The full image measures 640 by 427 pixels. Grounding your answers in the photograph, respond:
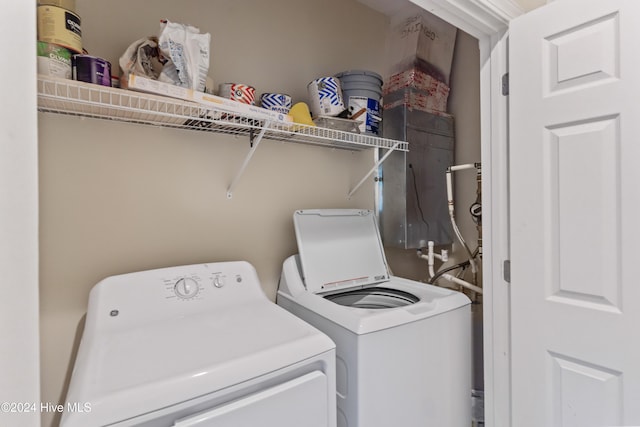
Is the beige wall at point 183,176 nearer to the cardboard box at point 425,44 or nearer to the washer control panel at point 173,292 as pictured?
the washer control panel at point 173,292

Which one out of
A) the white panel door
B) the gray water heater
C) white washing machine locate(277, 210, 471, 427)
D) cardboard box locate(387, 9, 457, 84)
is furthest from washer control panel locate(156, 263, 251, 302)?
cardboard box locate(387, 9, 457, 84)

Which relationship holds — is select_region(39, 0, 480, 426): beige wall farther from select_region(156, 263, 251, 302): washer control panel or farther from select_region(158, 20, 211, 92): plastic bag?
select_region(158, 20, 211, 92): plastic bag

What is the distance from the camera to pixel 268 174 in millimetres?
1794

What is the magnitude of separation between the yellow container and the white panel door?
1.66 m

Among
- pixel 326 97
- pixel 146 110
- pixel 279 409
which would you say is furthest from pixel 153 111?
pixel 279 409

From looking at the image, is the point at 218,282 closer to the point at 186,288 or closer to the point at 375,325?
the point at 186,288

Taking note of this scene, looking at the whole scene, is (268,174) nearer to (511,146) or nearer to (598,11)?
(511,146)

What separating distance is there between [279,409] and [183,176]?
1098 millimetres

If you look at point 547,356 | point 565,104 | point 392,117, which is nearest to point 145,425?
point 547,356

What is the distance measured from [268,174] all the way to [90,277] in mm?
941

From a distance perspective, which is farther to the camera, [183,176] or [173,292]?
[183,176]

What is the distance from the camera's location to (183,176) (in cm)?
154

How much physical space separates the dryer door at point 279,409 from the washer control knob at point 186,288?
56 centimetres

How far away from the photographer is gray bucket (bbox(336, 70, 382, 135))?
1.85m
